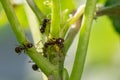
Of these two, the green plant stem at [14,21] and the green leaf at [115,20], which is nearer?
the green plant stem at [14,21]

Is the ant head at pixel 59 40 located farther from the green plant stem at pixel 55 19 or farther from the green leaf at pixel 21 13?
the green leaf at pixel 21 13

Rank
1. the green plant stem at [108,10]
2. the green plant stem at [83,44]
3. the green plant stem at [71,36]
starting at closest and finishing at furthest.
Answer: the green plant stem at [83,44], the green plant stem at [71,36], the green plant stem at [108,10]

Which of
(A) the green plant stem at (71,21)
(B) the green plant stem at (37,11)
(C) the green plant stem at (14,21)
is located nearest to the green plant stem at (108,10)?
(A) the green plant stem at (71,21)

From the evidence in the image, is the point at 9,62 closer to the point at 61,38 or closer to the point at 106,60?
the point at 106,60

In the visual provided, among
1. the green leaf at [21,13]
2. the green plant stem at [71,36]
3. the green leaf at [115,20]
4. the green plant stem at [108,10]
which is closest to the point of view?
the green plant stem at [71,36]

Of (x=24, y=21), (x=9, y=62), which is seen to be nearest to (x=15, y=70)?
(x=9, y=62)

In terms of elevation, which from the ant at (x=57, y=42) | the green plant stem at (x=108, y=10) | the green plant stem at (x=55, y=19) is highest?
the green plant stem at (x=55, y=19)
